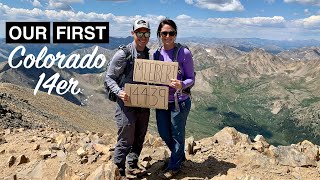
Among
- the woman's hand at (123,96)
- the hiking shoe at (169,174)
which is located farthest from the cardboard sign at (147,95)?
the hiking shoe at (169,174)

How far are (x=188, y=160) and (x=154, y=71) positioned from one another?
13.7ft

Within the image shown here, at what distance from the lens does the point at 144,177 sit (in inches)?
451

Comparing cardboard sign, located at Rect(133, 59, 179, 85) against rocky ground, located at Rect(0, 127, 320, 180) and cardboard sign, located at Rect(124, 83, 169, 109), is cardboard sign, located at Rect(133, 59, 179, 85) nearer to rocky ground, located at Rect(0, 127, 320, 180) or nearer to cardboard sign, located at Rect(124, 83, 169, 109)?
cardboard sign, located at Rect(124, 83, 169, 109)

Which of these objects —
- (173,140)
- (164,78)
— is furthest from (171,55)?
(173,140)

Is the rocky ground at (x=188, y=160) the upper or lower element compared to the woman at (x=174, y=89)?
lower

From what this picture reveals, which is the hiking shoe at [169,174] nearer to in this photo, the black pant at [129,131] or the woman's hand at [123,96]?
the black pant at [129,131]

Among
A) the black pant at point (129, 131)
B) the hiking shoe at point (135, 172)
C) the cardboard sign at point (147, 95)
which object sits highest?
the cardboard sign at point (147, 95)

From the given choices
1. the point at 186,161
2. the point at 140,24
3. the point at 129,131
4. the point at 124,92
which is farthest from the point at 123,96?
the point at 186,161

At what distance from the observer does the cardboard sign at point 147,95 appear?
991 centimetres

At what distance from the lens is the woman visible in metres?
9.70

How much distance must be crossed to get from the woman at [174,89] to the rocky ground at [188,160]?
1507 mm

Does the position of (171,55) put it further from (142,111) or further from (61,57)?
(61,57)

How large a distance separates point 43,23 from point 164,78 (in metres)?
22.0

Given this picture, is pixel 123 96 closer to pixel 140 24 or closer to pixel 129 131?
pixel 129 131
